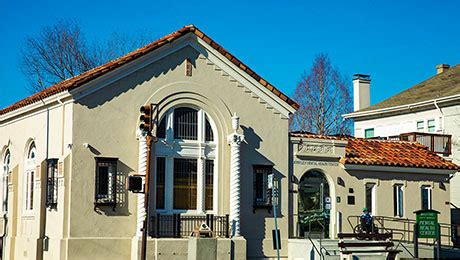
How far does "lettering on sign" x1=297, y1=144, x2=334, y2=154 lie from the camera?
99.6 feet

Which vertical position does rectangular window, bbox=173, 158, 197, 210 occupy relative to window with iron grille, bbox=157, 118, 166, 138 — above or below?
below

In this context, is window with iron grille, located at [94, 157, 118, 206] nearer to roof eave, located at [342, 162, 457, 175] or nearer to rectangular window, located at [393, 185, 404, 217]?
roof eave, located at [342, 162, 457, 175]

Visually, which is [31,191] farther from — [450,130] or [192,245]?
[450,130]

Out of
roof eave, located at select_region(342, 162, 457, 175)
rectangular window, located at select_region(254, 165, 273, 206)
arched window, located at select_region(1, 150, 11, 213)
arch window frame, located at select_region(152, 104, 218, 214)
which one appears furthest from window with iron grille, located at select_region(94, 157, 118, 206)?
roof eave, located at select_region(342, 162, 457, 175)

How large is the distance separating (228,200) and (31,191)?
720cm

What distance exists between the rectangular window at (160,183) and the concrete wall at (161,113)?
2.85 feet

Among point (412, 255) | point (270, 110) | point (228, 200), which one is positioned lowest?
point (412, 255)

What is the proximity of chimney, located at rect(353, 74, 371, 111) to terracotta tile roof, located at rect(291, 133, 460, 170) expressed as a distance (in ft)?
57.2

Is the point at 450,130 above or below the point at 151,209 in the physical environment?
above

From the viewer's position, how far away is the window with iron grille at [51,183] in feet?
86.7

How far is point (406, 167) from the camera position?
108 feet

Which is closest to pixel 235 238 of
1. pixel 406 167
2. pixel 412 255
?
pixel 412 255

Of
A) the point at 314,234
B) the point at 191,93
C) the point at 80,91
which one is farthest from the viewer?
the point at 314,234

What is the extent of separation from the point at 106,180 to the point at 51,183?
1982mm
